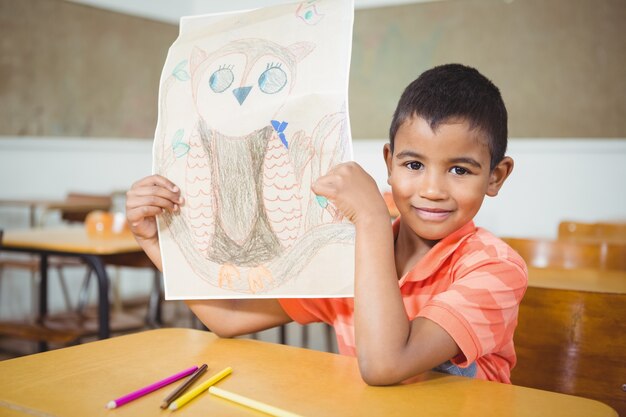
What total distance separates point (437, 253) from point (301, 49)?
40cm

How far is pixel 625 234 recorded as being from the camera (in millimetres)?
2566

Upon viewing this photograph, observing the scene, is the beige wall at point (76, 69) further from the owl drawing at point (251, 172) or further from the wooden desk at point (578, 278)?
the owl drawing at point (251, 172)

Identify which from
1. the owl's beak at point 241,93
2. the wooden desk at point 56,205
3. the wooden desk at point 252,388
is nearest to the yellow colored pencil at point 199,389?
the wooden desk at point 252,388

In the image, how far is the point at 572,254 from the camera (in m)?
1.87

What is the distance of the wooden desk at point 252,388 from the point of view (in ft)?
2.20

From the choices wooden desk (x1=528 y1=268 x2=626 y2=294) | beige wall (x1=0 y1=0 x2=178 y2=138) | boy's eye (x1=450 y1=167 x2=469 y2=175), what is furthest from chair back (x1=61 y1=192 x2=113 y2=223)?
boy's eye (x1=450 y1=167 x2=469 y2=175)

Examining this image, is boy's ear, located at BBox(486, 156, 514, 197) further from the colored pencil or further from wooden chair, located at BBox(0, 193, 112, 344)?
wooden chair, located at BBox(0, 193, 112, 344)

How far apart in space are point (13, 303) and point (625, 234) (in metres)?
4.02

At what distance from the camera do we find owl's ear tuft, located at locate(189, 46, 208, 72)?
0.91 m

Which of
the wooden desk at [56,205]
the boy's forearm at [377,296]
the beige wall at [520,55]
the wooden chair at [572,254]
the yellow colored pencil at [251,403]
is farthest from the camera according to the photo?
the beige wall at [520,55]

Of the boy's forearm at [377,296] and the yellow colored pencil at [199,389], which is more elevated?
the boy's forearm at [377,296]

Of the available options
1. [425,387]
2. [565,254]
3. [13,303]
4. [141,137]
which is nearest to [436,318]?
[425,387]

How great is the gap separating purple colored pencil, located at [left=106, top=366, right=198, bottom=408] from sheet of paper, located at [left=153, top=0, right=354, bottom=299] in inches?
6.2

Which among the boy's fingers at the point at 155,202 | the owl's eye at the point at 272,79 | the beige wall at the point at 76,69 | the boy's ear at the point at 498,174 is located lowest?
the boy's fingers at the point at 155,202
